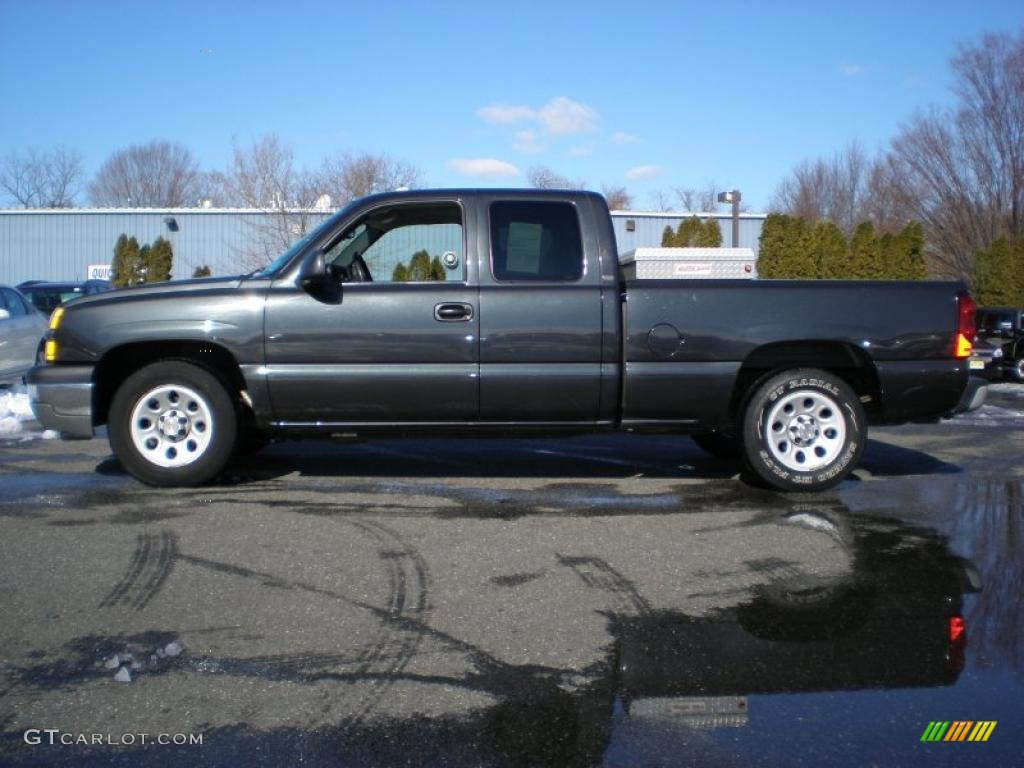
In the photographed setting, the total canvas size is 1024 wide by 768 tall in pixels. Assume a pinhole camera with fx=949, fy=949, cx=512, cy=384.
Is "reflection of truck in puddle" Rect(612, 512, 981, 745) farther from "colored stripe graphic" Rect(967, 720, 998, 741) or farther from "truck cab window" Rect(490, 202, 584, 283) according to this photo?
"truck cab window" Rect(490, 202, 584, 283)

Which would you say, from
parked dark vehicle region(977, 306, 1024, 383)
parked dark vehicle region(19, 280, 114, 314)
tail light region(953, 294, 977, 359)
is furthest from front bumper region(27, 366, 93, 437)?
parked dark vehicle region(977, 306, 1024, 383)

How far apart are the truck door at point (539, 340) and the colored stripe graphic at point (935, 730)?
326cm

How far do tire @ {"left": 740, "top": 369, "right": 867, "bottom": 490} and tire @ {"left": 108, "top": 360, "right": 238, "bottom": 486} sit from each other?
11.1 ft

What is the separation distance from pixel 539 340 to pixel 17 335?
27.4ft

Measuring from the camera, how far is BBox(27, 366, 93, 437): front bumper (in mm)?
5965

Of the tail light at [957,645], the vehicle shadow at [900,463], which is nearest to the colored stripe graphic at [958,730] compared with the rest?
the tail light at [957,645]

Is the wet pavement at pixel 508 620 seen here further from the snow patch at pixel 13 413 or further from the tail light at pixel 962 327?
the snow patch at pixel 13 413

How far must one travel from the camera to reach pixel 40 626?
149 inches

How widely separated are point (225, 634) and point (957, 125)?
3502 centimetres

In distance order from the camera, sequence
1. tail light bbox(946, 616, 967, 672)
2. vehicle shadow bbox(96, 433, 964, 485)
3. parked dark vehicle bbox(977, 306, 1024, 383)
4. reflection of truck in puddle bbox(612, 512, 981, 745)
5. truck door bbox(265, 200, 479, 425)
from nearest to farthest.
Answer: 1. reflection of truck in puddle bbox(612, 512, 981, 745)
2. tail light bbox(946, 616, 967, 672)
3. truck door bbox(265, 200, 479, 425)
4. vehicle shadow bbox(96, 433, 964, 485)
5. parked dark vehicle bbox(977, 306, 1024, 383)

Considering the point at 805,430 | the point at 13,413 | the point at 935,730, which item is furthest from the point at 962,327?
the point at 13,413

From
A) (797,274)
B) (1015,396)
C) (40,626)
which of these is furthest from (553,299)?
(797,274)

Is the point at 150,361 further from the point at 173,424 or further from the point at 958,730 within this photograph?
the point at 958,730

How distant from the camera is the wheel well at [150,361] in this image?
609 centimetres
